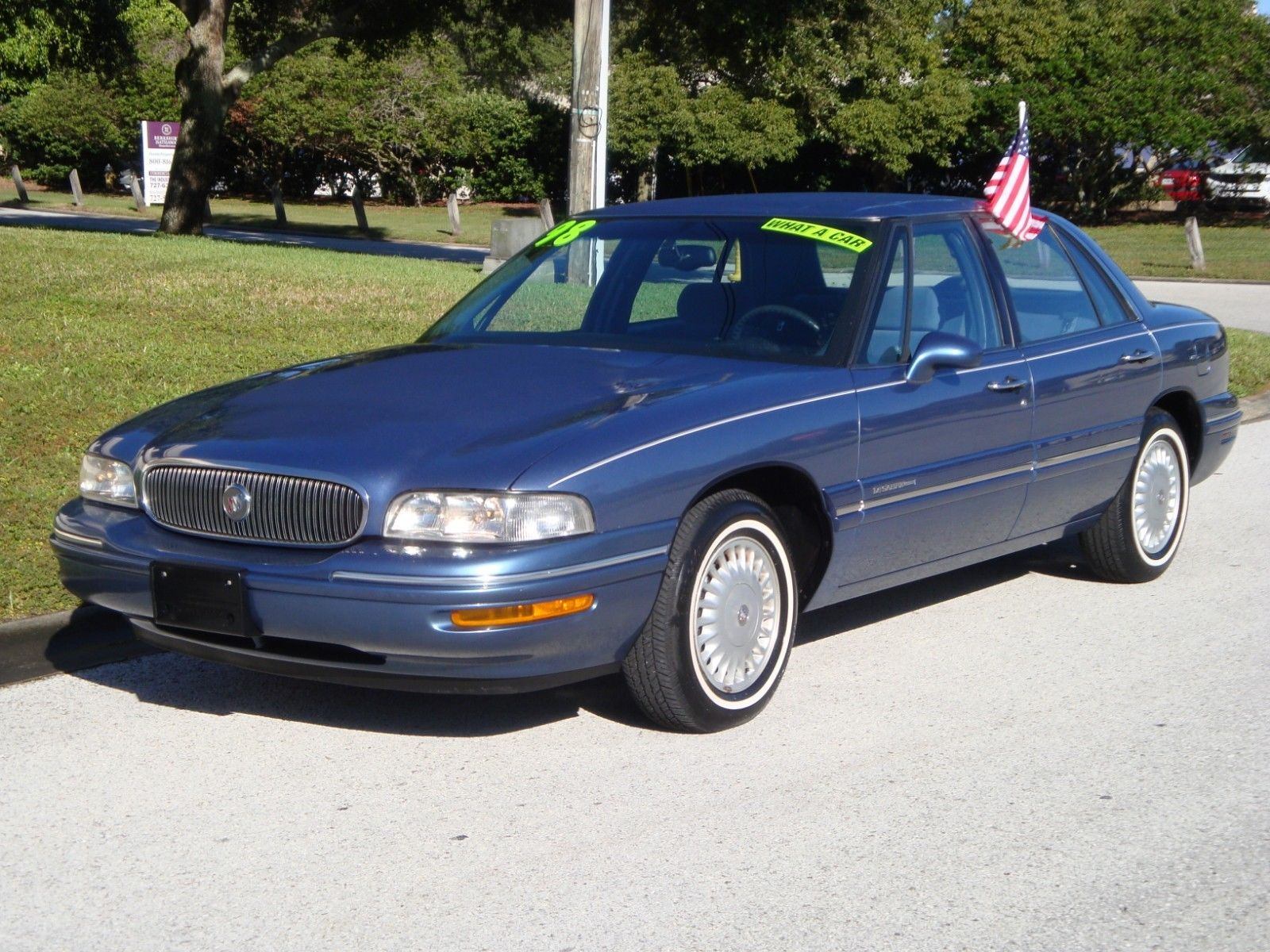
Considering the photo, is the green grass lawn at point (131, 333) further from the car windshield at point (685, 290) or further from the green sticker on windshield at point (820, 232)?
the green sticker on windshield at point (820, 232)

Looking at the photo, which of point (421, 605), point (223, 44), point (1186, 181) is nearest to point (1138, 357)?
point (421, 605)

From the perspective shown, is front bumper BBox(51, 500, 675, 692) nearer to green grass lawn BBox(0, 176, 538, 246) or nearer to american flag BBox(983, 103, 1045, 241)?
american flag BBox(983, 103, 1045, 241)

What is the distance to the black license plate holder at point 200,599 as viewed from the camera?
449 cm

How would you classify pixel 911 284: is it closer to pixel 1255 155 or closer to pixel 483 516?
pixel 483 516

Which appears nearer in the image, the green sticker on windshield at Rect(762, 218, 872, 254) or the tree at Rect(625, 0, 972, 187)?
the green sticker on windshield at Rect(762, 218, 872, 254)

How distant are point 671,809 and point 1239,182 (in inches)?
1663

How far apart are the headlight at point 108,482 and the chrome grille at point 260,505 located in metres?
0.12

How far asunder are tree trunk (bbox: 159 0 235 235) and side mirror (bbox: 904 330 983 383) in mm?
20102

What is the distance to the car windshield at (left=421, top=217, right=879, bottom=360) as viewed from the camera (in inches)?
219

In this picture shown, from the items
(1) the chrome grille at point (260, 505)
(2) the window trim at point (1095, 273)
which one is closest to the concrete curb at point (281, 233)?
(2) the window trim at point (1095, 273)

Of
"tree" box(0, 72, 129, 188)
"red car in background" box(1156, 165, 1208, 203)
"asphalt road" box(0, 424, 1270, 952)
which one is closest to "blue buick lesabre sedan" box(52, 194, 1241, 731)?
"asphalt road" box(0, 424, 1270, 952)

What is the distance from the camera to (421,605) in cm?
427

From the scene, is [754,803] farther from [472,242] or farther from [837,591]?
[472,242]

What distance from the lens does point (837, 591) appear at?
17.6ft
